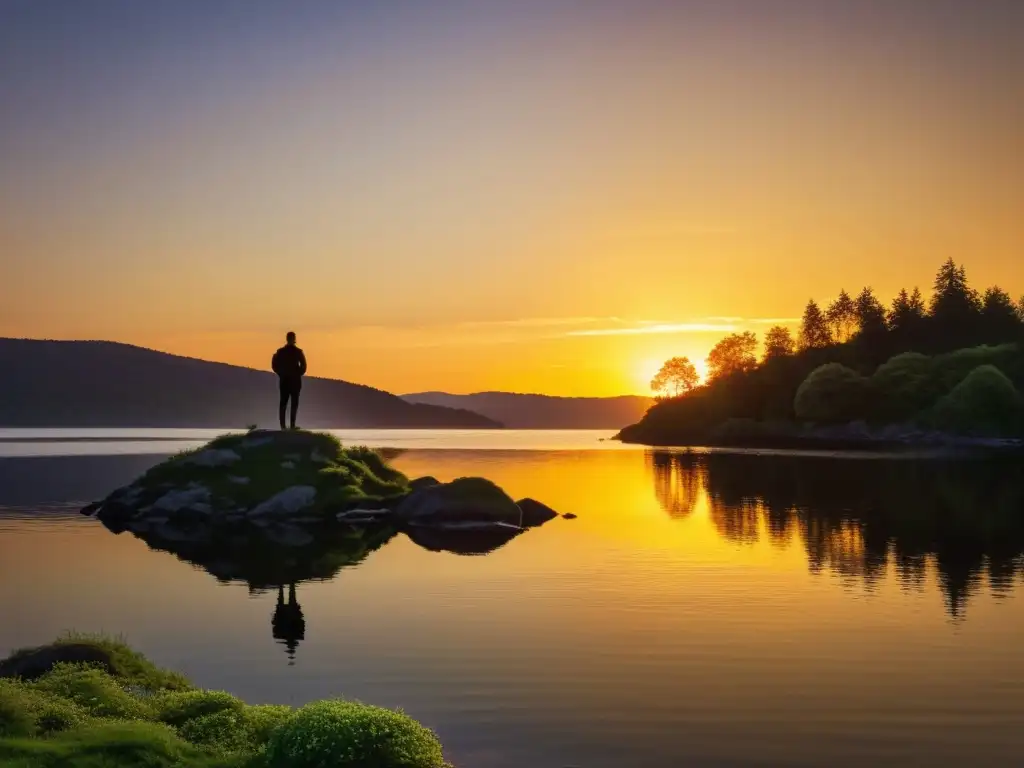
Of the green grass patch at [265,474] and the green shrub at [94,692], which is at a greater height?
the green grass patch at [265,474]

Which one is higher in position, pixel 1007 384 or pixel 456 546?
pixel 1007 384

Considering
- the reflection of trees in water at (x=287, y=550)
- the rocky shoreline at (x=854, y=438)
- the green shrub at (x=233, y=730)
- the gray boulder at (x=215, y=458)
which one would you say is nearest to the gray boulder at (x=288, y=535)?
the reflection of trees in water at (x=287, y=550)

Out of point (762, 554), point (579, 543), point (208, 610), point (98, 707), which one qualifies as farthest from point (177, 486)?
point (98, 707)

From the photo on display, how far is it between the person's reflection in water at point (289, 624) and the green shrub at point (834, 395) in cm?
16862

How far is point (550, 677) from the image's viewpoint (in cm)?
1931

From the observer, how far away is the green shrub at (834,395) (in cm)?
18288

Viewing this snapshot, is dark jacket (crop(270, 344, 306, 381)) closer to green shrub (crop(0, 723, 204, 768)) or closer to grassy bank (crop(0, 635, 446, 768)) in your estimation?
grassy bank (crop(0, 635, 446, 768))

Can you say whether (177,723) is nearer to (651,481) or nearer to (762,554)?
(762,554)

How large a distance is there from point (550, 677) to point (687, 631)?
5498mm

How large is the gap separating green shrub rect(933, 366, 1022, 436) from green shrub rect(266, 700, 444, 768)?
166242 millimetres

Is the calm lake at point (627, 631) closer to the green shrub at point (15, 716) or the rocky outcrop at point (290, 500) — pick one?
the rocky outcrop at point (290, 500)

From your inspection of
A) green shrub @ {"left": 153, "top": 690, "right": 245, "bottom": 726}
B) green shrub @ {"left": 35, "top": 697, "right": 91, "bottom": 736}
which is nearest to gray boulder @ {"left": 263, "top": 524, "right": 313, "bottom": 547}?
green shrub @ {"left": 153, "top": 690, "right": 245, "bottom": 726}

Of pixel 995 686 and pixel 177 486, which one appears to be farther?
pixel 177 486

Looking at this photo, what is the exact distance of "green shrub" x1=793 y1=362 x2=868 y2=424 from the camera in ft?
600
